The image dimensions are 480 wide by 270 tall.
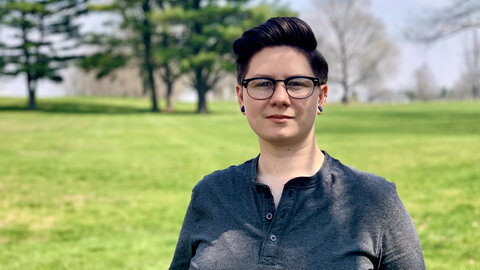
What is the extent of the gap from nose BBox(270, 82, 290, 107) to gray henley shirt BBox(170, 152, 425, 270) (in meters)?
0.27

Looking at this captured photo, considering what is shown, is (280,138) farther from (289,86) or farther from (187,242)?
(187,242)

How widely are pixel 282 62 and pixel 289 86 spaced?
89 mm

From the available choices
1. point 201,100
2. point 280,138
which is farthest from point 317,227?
point 201,100

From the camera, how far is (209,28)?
1700 inches

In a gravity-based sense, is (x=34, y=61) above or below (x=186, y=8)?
below

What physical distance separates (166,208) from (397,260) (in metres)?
8.52

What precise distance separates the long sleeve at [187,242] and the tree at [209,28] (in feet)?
130

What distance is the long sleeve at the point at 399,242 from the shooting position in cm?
187

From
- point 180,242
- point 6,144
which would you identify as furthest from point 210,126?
point 180,242

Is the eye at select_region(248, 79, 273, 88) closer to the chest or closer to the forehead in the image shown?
the forehead

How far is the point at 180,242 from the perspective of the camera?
2.19 m

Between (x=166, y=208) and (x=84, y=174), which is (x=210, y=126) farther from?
(x=166, y=208)

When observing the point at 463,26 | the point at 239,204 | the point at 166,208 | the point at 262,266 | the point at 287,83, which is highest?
the point at 463,26

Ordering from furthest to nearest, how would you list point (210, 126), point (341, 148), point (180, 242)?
point (210, 126) < point (341, 148) < point (180, 242)
